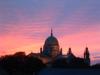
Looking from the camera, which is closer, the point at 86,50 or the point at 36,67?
the point at 36,67

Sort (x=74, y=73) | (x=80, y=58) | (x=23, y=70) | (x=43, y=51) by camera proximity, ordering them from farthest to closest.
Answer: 1. (x=43, y=51)
2. (x=80, y=58)
3. (x=23, y=70)
4. (x=74, y=73)

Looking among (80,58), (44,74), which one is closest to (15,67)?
(44,74)

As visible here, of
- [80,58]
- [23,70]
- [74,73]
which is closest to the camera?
[74,73]

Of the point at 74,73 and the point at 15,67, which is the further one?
the point at 15,67

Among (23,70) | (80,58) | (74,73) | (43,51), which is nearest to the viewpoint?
(74,73)

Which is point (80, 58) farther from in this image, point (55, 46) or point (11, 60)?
point (11, 60)

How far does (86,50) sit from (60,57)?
24.5 feet

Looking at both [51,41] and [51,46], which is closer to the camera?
[51,41]

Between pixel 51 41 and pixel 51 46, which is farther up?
pixel 51 41

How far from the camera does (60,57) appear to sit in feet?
588

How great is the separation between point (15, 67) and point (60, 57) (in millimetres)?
52911

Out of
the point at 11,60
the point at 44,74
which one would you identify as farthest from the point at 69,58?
the point at 44,74

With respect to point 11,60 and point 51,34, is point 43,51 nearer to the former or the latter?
point 51,34

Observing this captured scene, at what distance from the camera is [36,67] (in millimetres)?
130625
